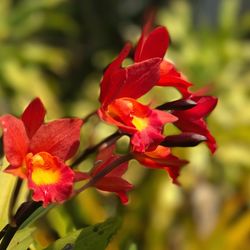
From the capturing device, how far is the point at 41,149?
812 mm

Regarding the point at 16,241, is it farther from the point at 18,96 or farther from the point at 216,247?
the point at 18,96

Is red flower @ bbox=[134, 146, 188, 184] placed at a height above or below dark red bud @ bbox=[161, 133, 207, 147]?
below

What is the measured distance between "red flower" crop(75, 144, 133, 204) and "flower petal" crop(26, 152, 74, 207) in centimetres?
4

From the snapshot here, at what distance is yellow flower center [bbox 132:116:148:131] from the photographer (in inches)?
30.9

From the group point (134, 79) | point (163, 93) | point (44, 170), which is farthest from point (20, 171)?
point (163, 93)

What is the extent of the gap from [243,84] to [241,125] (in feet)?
1.33

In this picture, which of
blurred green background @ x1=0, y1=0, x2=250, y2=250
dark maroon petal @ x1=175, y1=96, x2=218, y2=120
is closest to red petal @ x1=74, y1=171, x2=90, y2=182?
dark maroon petal @ x1=175, y1=96, x2=218, y2=120

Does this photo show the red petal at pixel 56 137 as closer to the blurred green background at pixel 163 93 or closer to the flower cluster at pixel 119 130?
the flower cluster at pixel 119 130

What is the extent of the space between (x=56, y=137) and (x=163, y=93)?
2624mm

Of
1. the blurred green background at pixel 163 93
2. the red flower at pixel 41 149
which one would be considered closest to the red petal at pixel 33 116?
the red flower at pixel 41 149

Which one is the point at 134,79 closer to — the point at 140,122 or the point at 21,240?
the point at 140,122

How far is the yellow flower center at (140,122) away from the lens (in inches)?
30.9

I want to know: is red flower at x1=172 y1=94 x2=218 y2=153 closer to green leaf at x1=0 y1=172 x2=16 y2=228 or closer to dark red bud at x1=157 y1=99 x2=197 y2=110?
dark red bud at x1=157 y1=99 x2=197 y2=110

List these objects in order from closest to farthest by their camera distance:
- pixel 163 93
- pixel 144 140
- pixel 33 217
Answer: pixel 144 140
pixel 33 217
pixel 163 93
